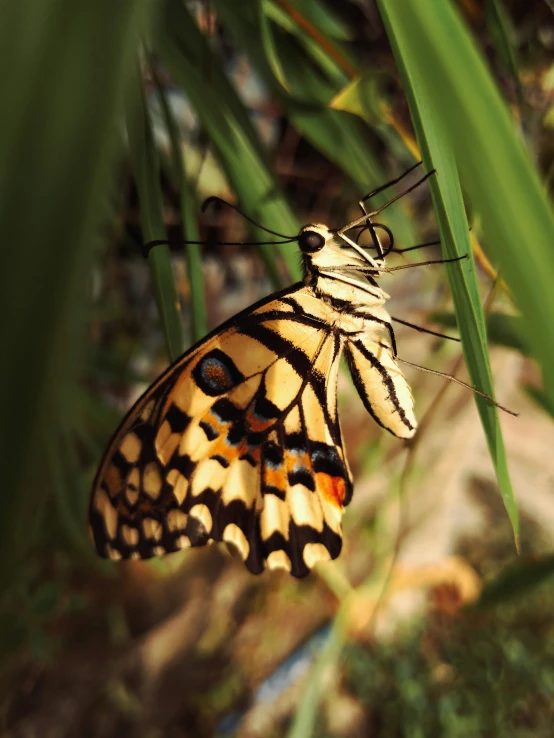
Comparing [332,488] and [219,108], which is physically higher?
[219,108]

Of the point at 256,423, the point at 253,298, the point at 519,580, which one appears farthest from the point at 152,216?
the point at 253,298

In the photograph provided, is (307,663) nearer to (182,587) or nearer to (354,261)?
(182,587)

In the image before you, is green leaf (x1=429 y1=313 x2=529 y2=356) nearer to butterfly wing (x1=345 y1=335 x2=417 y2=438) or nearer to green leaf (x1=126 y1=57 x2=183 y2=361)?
butterfly wing (x1=345 y1=335 x2=417 y2=438)

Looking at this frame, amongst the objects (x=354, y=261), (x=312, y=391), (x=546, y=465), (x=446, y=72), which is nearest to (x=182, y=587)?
(x=312, y=391)

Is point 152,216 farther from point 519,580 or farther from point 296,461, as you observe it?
point 519,580

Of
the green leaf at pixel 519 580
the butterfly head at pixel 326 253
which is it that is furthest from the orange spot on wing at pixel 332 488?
the green leaf at pixel 519 580

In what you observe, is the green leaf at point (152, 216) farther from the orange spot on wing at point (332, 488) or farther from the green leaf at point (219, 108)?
the orange spot on wing at point (332, 488)

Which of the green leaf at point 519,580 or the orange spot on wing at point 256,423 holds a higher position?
the orange spot on wing at point 256,423

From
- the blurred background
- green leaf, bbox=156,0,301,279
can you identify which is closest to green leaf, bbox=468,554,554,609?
the blurred background
